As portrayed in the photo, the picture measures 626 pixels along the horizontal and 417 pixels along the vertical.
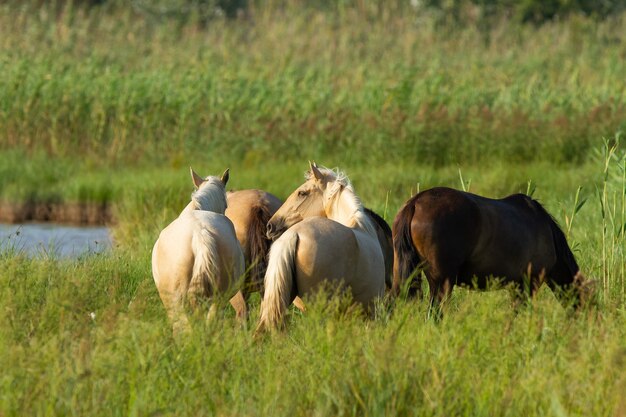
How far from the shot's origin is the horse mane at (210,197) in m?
6.92

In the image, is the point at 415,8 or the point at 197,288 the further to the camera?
the point at 415,8

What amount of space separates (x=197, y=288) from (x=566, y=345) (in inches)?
76.6

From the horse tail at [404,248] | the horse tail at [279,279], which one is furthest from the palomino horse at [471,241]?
the horse tail at [279,279]

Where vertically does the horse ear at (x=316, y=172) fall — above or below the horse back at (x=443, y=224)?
above

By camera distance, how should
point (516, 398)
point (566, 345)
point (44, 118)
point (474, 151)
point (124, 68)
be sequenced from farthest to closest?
point (124, 68), point (44, 118), point (474, 151), point (566, 345), point (516, 398)

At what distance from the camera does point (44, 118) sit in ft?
53.2

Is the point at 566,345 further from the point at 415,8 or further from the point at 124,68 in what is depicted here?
the point at 415,8

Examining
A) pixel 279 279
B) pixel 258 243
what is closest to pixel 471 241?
pixel 258 243

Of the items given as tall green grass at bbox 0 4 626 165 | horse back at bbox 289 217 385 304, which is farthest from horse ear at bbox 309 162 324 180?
tall green grass at bbox 0 4 626 165

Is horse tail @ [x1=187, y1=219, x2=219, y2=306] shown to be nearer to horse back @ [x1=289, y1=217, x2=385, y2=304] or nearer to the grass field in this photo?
the grass field

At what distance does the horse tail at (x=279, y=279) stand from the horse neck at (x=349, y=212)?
0.62m

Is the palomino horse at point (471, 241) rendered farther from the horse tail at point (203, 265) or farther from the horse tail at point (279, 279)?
the horse tail at point (203, 265)

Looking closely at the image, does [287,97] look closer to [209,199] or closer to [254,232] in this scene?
[254,232]

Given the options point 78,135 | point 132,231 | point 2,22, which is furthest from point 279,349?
point 2,22
